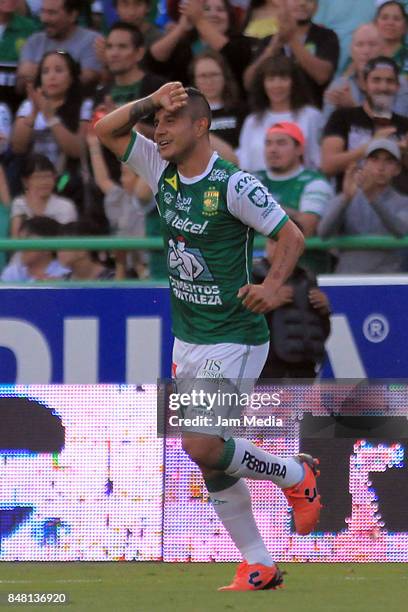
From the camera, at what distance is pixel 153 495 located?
6.79 metres

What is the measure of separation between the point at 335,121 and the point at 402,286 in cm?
118

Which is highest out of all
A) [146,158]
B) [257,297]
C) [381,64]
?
[381,64]

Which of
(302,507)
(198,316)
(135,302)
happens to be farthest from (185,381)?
(135,302)

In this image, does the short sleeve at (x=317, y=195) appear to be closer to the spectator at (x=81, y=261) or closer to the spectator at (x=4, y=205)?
the spectator at (x=81, y=261)

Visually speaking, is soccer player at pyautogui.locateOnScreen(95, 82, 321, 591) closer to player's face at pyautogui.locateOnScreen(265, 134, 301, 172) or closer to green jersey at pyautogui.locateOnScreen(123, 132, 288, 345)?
green jersey at pyautogui.locateOnScreen(123, 132, 288, 345)

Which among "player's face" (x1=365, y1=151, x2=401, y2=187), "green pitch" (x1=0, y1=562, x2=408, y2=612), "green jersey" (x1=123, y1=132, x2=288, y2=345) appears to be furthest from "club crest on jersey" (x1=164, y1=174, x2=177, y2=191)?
"player's face" (x1=365, y1=151, x2=401, y2=187)

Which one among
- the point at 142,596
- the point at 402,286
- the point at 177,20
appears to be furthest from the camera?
the point at 177,20

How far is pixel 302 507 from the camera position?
20.4 ft

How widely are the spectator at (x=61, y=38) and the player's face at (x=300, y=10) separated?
1.47 m

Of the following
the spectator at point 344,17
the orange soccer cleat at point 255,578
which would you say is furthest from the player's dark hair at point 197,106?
the spectator at point 344,17

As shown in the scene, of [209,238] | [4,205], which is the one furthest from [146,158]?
[4,205]

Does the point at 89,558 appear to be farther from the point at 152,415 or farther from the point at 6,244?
the point at 6,244

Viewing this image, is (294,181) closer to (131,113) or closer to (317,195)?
(317,195)

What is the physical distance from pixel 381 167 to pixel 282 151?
2.11 feet
